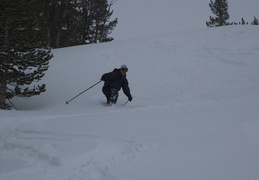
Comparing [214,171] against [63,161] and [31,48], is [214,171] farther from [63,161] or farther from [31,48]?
[31,48]

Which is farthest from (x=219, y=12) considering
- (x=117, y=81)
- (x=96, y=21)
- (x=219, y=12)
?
(x=117, y=81)

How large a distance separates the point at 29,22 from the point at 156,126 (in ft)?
19.4

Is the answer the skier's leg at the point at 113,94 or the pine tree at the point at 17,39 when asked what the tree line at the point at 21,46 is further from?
the skier's leg at the point at 113,94

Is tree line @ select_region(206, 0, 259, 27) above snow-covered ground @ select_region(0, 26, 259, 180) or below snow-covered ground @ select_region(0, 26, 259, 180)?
above

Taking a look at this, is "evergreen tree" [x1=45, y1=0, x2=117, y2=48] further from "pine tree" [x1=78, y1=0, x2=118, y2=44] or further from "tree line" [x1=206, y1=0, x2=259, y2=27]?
"tree line" [x1=206, y1=0, x2=259, y2=27]

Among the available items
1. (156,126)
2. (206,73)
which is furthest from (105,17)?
(156,126)

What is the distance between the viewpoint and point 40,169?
3.78 meters

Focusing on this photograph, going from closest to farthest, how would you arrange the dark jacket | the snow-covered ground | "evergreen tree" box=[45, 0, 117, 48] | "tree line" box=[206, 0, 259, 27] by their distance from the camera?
the snow-covered ground, the dark jacket, "evergreen tree" box=[45, 0, 117, 48], "tree line" box=[206, 0, 259, 27]

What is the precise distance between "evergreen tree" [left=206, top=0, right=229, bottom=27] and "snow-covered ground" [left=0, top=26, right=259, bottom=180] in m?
18.1

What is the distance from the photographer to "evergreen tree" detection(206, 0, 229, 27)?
97.9 ft

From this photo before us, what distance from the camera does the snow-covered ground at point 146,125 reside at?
11.9ft

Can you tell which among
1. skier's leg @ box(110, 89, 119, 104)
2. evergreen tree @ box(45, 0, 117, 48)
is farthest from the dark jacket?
evergreen tree @ box(45, 0, 117, 48)

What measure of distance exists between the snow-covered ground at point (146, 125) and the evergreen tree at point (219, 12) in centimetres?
1813

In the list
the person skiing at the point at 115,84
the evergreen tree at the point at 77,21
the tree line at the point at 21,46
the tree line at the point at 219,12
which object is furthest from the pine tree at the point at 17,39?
the tree line at the point at 219,12
